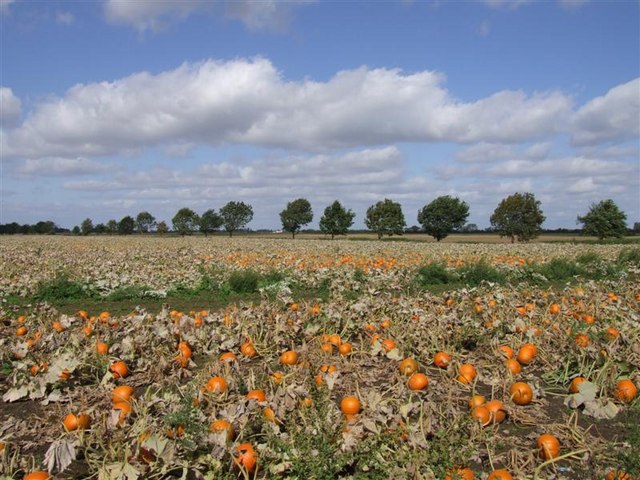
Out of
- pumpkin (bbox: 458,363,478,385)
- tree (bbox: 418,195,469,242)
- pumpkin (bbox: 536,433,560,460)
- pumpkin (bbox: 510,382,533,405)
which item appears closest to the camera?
pumpkin (bbox: 536,433,560,460)

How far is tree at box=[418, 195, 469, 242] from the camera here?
3649 inches

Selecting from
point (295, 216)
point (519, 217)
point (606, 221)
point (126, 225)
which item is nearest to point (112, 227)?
point (126, 225)

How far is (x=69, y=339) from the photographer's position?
6.81 m

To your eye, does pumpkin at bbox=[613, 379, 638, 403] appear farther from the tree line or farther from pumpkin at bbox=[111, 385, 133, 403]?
the tree line

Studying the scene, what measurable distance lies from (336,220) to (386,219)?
10.3 meters

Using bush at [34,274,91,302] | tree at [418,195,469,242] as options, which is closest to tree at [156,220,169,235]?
tree at [418,195,469,242]

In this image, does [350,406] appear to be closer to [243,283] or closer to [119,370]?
[119,370]

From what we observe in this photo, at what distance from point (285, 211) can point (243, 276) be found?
106 m

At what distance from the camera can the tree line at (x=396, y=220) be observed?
77169mm

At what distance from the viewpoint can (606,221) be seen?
74.6 meters

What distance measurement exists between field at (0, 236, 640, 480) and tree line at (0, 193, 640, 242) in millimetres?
76470

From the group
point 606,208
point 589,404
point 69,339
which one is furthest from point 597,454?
point 606,208

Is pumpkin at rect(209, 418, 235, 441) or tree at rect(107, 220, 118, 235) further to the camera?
tree at rect(107, 220, 118, 235)

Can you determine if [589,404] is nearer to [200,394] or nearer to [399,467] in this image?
[399,467]
